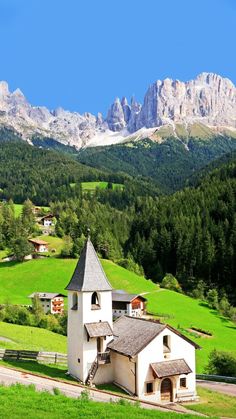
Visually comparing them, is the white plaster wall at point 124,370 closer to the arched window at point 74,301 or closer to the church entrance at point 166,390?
the church entrance at point 166,390

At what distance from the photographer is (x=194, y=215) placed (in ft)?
522

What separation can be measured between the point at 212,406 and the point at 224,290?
9102 centimetres

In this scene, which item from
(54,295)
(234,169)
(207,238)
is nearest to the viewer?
(54,295)

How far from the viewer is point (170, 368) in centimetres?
3831

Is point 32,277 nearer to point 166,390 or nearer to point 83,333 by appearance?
point 83,333

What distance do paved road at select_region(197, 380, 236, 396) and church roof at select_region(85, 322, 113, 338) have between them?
12.2 metres

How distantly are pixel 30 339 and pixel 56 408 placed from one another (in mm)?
35933

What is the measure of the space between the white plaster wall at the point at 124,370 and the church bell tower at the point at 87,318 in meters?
1.02

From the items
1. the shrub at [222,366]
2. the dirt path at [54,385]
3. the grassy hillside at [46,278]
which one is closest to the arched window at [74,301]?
the dirt path at [54,385]

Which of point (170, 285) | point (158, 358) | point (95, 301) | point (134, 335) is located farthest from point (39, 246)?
point (158, 358)

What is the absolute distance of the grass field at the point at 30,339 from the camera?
5143cm

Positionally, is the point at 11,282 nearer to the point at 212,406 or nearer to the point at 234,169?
the point at 212,406

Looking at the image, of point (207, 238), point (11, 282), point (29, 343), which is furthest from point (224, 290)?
point (29, 343)

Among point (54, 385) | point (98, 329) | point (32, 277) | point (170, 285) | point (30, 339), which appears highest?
point (32, 277)
